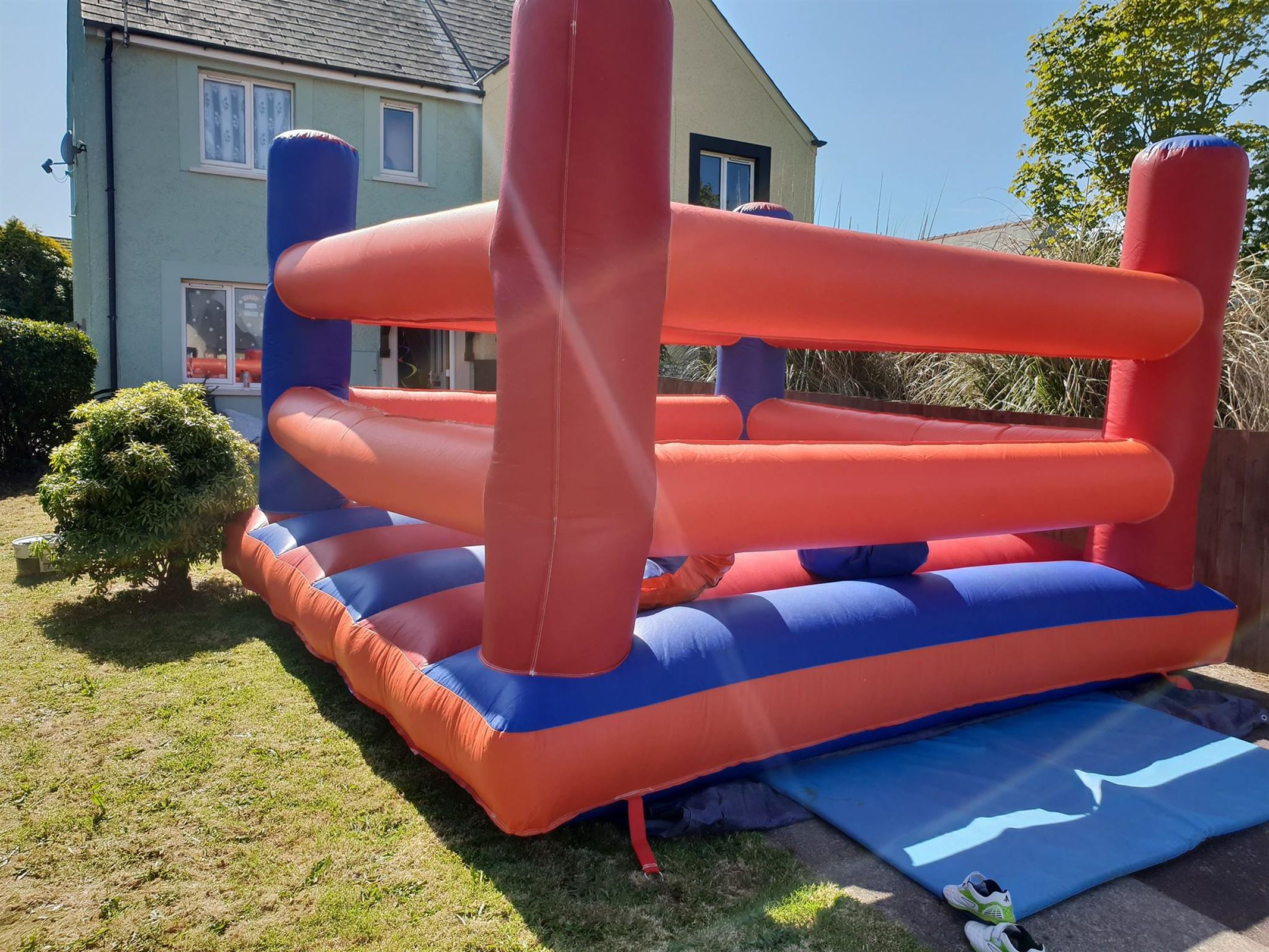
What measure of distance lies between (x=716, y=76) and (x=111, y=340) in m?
8.23

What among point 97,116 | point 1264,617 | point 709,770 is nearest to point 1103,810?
point 709,770

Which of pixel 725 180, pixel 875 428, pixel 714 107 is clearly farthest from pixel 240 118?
pixel 875 428

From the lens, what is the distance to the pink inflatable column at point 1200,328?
3.41m

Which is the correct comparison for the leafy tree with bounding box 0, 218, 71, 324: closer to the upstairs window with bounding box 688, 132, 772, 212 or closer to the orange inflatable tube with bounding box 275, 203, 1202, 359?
the upstairs window with bounding box 688, 132, 772, 212

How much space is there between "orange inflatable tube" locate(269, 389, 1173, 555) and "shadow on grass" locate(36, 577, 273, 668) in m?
1.08

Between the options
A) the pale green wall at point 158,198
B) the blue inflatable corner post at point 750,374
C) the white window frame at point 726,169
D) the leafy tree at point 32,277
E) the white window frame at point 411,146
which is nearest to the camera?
the blue inflatable corner post at point 750,374

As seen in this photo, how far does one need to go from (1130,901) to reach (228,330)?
10.5 meters

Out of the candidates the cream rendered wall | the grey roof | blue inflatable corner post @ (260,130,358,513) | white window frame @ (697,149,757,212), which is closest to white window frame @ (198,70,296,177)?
the grey roof

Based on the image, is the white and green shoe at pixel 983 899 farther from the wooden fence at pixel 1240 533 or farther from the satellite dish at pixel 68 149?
the satellite dish at pixel 68 149

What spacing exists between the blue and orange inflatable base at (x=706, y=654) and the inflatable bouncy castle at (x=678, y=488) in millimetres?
10

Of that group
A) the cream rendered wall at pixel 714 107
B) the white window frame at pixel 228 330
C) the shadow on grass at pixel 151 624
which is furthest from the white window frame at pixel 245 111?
the shadow on grass at pixel 151 624

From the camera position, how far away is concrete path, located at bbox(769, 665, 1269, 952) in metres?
2.03

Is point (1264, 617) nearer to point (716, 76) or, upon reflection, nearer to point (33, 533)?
point (33, 533)

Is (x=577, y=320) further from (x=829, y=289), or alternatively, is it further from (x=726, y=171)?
(x=726, y=171)
